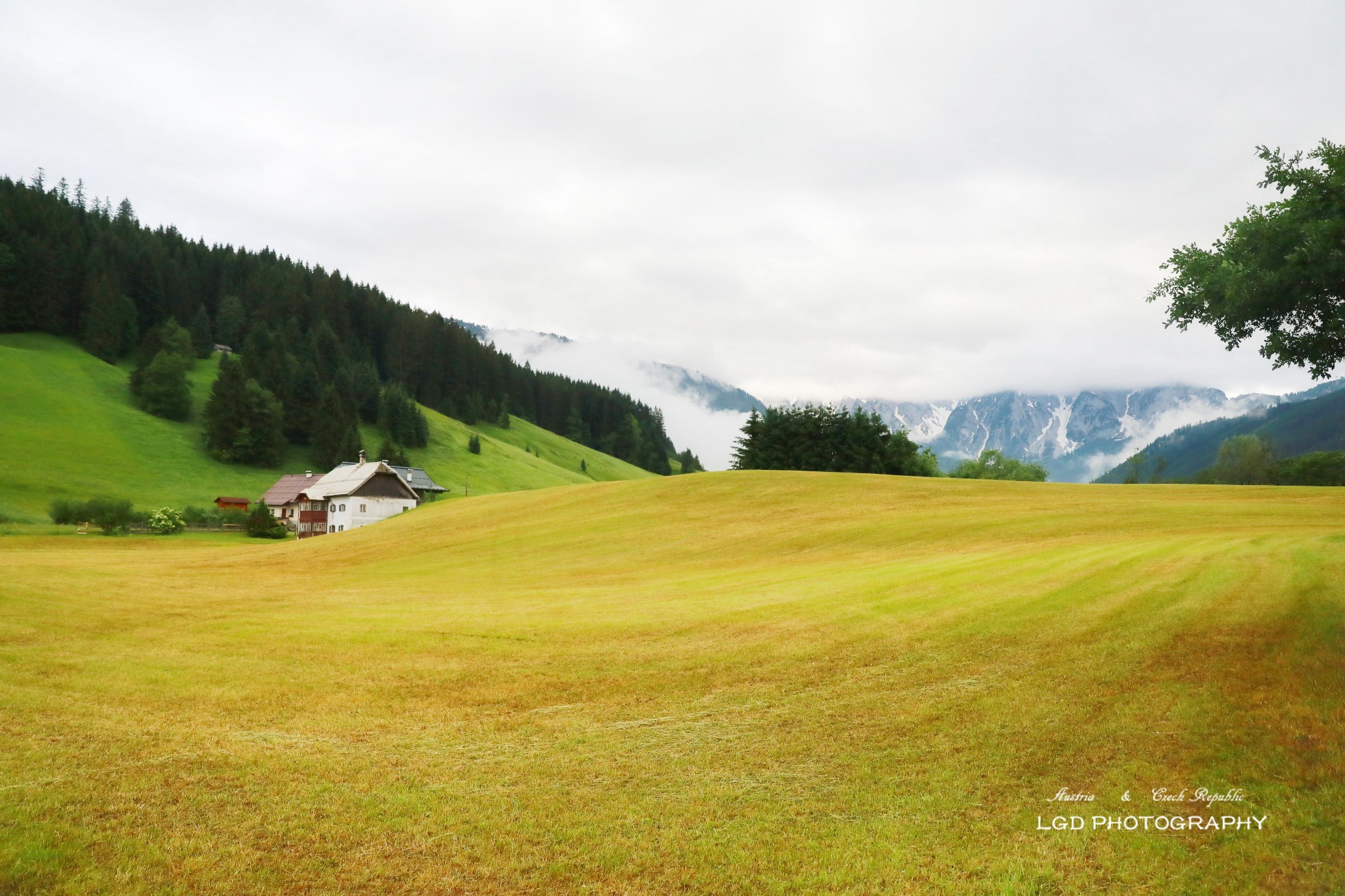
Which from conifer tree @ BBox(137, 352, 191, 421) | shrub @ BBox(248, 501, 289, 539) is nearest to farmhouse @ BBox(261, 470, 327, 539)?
shrub @ BBox(248, 501, 289, 539)

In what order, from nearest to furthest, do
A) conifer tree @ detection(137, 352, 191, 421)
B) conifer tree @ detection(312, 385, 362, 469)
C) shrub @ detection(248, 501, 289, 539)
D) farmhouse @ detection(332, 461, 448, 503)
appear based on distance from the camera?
shrub @ detection(248, 501, 289, 539)
farmhouse @ detection(332, 461, 448, 503)
conifer tree @ detection(137, 352, 191, 421)
conifer tree @ detection(312, 385, 362, 469)

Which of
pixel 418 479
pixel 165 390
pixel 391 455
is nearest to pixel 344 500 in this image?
pixel 418 479

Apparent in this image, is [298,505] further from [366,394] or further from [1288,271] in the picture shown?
[1288,271]

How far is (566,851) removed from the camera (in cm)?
846

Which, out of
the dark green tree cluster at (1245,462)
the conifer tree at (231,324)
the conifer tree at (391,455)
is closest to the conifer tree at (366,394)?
the conifer tree at (391,455)

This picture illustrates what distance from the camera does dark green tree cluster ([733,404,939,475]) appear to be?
101 meters

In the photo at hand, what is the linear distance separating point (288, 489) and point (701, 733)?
345 ft

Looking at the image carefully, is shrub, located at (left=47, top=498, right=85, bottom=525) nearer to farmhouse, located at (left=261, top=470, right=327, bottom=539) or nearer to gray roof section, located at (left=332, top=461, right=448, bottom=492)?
farmhouse, located at (left=261, top=470, right=327, bottom=539)

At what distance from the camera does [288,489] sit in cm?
10269

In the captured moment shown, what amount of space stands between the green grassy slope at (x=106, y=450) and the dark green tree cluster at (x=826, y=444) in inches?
1746

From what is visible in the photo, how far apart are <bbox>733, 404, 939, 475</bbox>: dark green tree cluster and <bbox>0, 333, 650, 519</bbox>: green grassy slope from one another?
44.3m

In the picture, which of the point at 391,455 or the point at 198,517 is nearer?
the point at 198,517

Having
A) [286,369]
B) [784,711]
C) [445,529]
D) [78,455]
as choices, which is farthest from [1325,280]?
[286,369]

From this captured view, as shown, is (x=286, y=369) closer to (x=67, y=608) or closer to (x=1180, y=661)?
(x=67, y=608)
